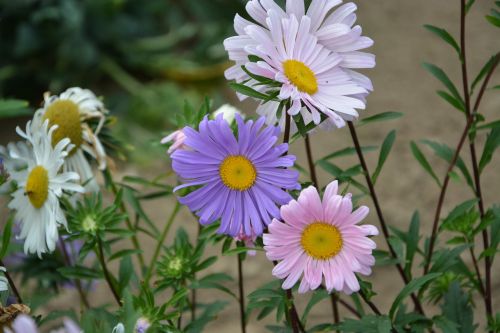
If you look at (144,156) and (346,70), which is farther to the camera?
(144,156)

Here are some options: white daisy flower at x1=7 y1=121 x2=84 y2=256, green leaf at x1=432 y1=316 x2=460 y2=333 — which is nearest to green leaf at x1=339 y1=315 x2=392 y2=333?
green leaf at x1=432 y1=316 x2=460 y2=333

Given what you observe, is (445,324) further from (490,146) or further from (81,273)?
(81,273)

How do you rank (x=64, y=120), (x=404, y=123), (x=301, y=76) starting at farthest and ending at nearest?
(x=404, y=123) → (x=64, y=120) → (x=301, y=76)

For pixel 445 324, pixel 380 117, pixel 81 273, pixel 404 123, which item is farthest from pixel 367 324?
pixel 404 123

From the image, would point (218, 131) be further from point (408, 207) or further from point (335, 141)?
point (335, 141)

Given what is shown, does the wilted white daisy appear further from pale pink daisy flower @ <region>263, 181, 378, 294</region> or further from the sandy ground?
the sandy ground

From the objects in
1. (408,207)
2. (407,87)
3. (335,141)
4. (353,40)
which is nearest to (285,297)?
(353,40)

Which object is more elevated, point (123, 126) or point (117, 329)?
point (123, 126)
